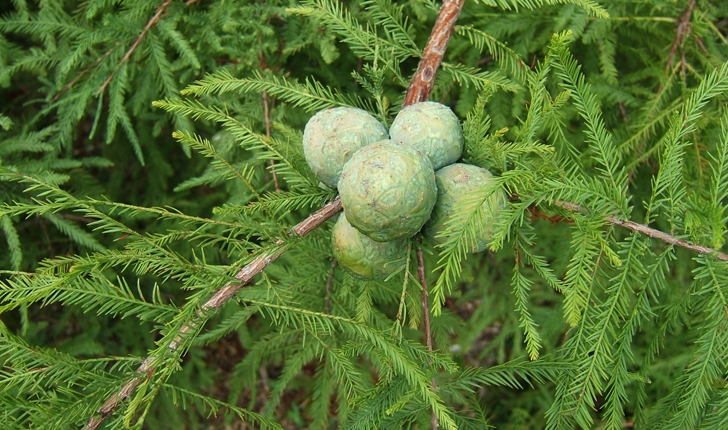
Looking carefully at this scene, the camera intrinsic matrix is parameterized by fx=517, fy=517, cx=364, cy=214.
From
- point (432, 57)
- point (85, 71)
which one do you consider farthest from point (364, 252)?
point (85, 71)

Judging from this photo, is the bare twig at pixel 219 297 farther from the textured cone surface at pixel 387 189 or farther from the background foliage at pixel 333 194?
the textured cone surface at pixel 387 189

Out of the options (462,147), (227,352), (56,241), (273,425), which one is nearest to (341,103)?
(462,147)

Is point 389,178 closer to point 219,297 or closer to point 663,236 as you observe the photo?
point 219,297

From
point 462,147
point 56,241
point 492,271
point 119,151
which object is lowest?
point 492,271

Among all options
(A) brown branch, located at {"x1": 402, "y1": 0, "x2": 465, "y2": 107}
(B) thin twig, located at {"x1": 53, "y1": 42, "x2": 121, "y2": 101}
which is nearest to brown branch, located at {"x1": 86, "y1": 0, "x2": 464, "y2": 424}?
(A) brown branch, located at {"x1": 402, "y1": 0, "x2": 465, "y2": 107}

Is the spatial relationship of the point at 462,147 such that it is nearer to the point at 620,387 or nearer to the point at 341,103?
the point at 341,103
